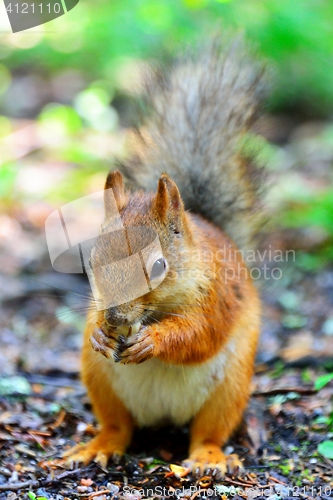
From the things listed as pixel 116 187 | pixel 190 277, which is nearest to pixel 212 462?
pixel 190 277

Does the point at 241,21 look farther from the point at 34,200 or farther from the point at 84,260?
the point at 84,260

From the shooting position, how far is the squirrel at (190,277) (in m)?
2.46

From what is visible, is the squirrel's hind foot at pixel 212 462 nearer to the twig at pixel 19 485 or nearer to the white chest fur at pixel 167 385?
the white chest fur at pixel 167 385

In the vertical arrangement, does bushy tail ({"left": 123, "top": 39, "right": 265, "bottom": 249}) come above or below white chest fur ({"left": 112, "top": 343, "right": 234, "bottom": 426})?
above

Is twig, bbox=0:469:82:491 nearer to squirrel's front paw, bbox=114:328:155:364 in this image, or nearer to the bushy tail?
squirrel's front paw, bbox=114:328:155:364

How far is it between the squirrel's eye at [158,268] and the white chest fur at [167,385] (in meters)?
0.48

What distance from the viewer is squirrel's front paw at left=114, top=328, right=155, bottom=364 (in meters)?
2.36

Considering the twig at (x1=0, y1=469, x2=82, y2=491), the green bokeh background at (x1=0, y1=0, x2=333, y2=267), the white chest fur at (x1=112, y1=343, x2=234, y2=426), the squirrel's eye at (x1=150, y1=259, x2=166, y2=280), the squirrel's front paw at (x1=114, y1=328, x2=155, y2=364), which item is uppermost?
the green bokeh background at (x1=0, y1=0, x2=333, y2=267)

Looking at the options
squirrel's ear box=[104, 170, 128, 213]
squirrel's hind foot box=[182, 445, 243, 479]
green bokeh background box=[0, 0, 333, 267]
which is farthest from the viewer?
green bokeh background box=[0, 0, 333, 267]

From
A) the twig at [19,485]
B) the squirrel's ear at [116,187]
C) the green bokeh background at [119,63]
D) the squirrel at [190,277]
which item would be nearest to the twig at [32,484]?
the twig at [19,485]

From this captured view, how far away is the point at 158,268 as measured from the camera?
2.36 meters

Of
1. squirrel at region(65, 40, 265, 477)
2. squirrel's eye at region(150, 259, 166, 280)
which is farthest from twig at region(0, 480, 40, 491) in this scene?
squirrel's eye at region(150, 259, 166, 280)

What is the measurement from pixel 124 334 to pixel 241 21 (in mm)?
5539

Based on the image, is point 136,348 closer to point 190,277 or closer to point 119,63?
point 190,277
